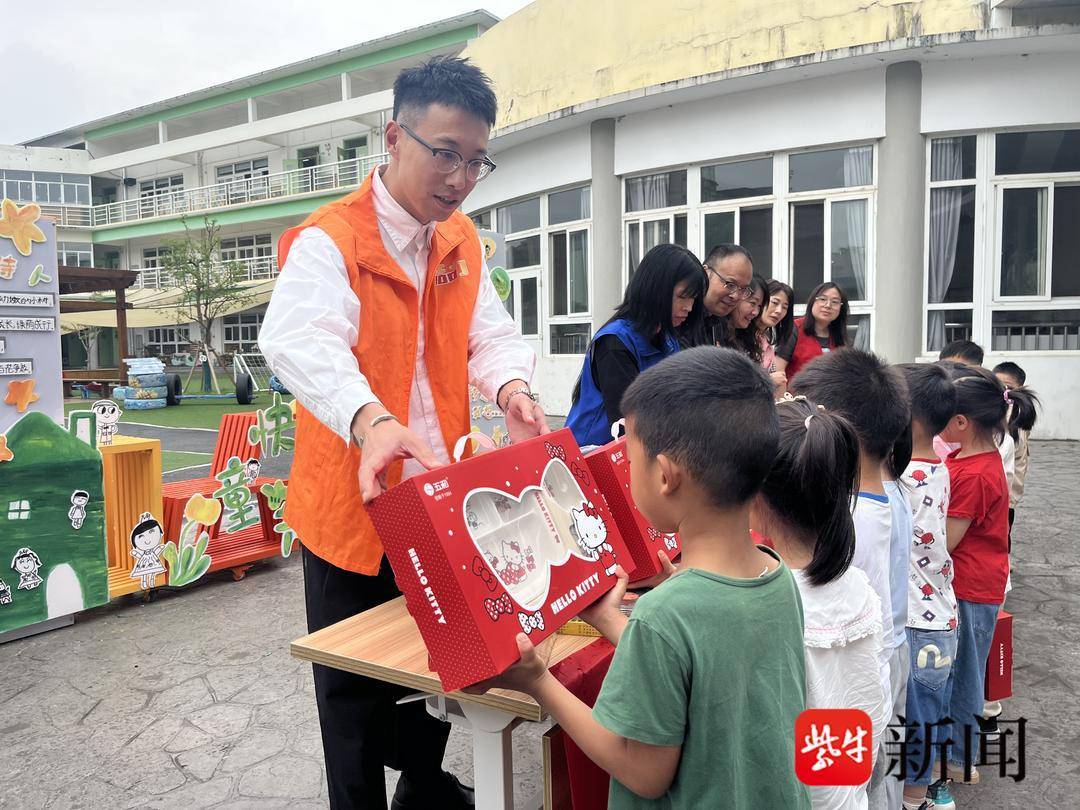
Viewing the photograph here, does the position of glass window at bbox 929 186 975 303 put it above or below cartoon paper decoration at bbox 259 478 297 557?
above

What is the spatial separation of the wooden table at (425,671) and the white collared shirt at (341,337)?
36 centimetres

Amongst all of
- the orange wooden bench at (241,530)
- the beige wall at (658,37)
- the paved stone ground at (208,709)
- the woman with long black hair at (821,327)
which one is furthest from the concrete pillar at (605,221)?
the paved stone ground at (208,709)

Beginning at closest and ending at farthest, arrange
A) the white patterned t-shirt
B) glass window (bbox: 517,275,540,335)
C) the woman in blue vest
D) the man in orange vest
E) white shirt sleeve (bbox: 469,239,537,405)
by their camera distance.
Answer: the man in orange vest → white shirt sleeve (bbox: 469,239,537,405) → the white patterned t-shirt → the woman in blue vest → glass window (bbox: 517,275,540,335)

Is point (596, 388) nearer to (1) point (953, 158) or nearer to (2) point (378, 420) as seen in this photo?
(2) point (378, 420)

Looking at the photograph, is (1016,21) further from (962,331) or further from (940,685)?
(940,685)

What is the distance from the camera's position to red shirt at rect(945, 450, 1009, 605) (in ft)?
7.91

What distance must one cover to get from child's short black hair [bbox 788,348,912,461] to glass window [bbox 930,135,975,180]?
8294mm

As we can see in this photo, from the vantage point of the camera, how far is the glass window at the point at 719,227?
10.0 m

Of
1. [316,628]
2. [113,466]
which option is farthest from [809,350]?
[113,466]

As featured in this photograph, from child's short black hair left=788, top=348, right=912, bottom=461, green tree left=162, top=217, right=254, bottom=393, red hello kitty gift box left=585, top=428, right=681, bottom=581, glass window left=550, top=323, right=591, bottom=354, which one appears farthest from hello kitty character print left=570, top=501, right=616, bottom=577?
green tree left=162, top=217, right=254, bottom=393

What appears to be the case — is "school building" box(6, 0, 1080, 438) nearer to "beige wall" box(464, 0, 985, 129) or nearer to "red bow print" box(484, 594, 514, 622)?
"beige wall" box(464, 0, 985, 129)

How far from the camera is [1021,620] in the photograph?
3.72 metres

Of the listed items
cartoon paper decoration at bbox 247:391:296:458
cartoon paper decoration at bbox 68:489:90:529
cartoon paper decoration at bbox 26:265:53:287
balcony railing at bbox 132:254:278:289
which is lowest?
cartoon paper decoration at bbox 68:489:90:529

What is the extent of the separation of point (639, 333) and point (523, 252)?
1011 centimetres
